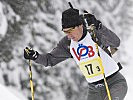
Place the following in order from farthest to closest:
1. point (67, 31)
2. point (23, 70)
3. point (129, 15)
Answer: point (129, 15), point (23, 70), point (67, 31)

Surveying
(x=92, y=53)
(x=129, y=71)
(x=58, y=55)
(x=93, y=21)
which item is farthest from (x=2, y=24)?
(x=129, y=71)

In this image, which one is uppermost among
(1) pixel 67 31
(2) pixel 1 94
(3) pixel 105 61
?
(1) pixel 67 31

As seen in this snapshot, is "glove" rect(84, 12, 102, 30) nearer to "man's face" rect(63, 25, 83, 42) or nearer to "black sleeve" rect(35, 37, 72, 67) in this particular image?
"man's face" rect(63, 25, 83, 42)

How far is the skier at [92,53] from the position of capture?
576 centimetres

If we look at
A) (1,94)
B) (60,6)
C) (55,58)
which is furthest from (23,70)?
(55,58)

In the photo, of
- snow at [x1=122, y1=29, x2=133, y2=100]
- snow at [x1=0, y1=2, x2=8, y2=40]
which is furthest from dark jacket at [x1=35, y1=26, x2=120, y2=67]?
snow at [x1=122, y1=29, x2=133, y2=100]

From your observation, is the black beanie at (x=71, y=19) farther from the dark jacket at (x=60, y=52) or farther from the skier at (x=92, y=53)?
the dark jacket at (x=60, y=52)

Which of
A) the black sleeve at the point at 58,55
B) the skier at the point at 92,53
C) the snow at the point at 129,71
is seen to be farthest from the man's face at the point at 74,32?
the snow at the point at 129,71

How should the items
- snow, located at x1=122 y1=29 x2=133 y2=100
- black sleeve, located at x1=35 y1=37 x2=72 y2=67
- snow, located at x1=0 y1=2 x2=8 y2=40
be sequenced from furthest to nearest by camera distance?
1. snow, located at x1=122 y1=29 x2=133 y2=100
2. snow, located at x1=0 y1=2 x2=8 y2=40
3. black sleeve, located at x1=35 y1=37 x2=72 y2=67

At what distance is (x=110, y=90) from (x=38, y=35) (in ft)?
34.8

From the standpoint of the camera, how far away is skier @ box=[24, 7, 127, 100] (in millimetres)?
5758

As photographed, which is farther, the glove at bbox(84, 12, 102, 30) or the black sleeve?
the black sleeve

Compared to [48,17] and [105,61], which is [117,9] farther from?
[105,61]

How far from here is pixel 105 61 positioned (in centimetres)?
603
